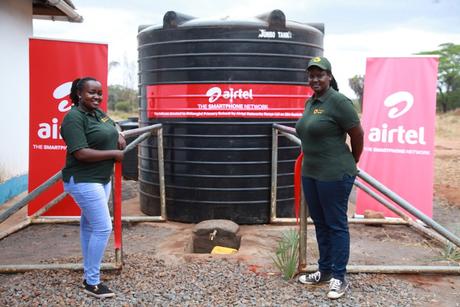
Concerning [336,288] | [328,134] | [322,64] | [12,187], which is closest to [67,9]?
[12,187]

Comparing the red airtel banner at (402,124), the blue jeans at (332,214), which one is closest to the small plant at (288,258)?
the blue jeans at (332,214)

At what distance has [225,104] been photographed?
5.99m

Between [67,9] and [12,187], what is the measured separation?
10.8ft

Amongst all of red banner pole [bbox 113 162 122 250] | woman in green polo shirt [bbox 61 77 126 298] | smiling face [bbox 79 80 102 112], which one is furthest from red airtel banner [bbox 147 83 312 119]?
smiling face [bbox 79 80 102 112]

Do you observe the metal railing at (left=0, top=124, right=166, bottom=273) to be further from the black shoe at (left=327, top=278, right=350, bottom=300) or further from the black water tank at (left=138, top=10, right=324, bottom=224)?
the black shoe at (left=327, top=278, right=350, bottom=300)

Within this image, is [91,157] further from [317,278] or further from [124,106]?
[124,106]

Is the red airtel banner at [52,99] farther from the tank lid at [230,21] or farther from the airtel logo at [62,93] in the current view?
the tank lid at [230,21]

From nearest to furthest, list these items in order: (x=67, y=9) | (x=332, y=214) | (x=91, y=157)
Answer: (x=91, y=157)
(x=332, y=214)
(x=67, y=9)

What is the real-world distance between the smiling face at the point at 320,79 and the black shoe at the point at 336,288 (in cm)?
141

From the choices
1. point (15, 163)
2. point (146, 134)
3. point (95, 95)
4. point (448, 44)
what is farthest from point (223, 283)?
point (448, 44)

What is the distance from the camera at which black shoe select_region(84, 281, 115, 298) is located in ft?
12.4

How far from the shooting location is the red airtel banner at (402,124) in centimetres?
627

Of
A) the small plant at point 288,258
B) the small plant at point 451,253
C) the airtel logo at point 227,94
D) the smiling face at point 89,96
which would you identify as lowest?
the small plant at point 451,253

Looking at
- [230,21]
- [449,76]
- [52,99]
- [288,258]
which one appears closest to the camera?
[288,258]
